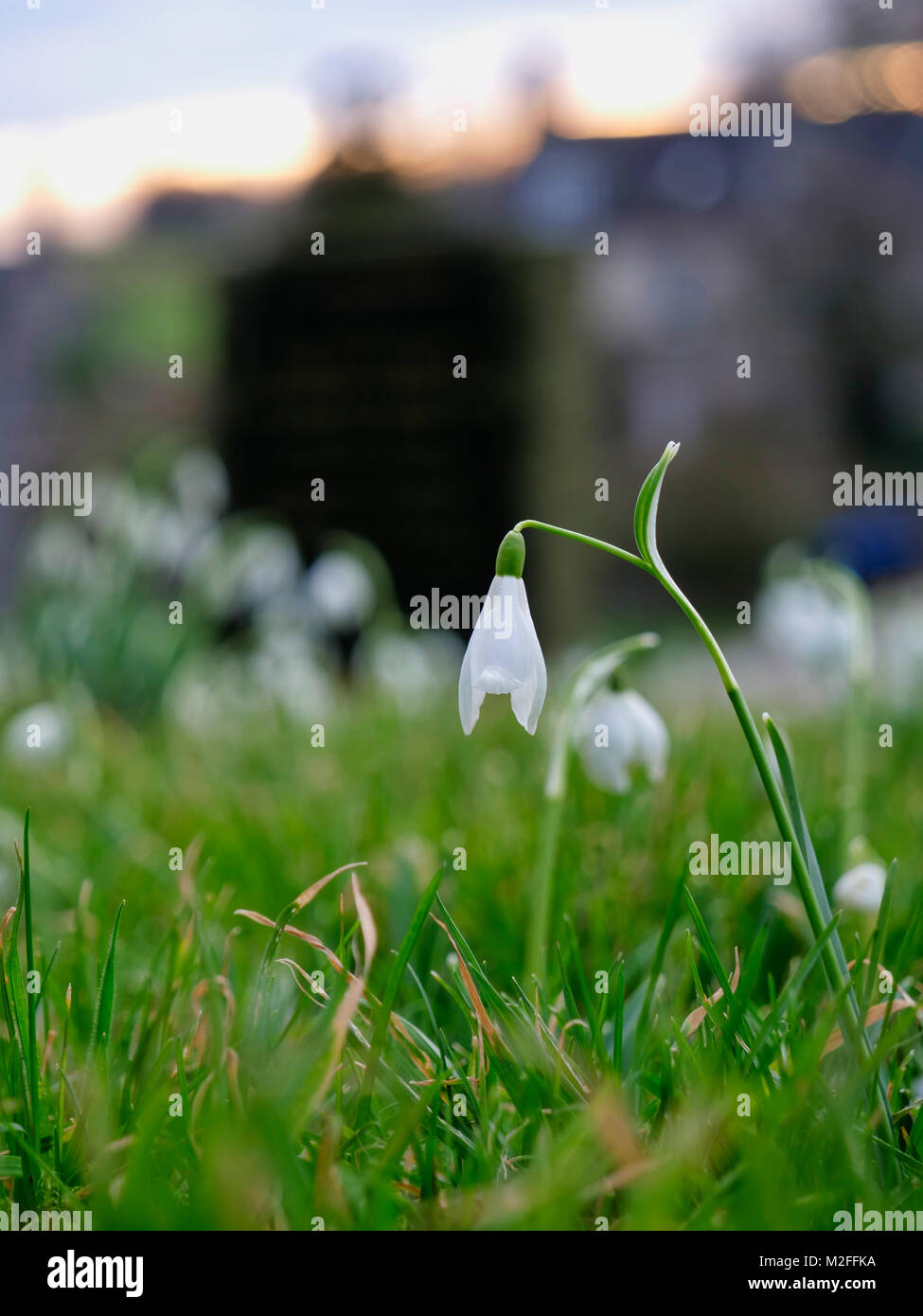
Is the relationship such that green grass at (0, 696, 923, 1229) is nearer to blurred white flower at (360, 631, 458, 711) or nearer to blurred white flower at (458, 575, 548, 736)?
blurred white flower at (458, 575, 548, 736)

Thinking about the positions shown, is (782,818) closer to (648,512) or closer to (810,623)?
(648,512)

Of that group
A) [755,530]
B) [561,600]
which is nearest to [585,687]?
[561,600]

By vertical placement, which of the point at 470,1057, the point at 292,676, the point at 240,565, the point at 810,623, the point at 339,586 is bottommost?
the point at 470,1057

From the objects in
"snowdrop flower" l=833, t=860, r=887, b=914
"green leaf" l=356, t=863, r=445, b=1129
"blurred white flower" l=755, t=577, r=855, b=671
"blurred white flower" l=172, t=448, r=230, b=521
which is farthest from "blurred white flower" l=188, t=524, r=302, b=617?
"green leaf" l=356, t=863, r=445, b=1129

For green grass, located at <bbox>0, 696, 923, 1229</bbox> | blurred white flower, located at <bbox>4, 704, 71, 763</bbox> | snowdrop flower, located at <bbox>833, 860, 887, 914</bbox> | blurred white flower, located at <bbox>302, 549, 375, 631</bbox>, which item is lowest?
green grass, located at <bbox>0, 696, 923, 1229</bbox>

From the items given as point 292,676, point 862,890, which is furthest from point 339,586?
point 862,890

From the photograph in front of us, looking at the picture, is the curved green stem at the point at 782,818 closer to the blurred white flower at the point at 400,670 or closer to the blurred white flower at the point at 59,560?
the blurred white flower at the point at 400,670

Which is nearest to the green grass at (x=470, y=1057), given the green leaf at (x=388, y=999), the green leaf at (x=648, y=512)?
the green leaf at (x=388, y=999)

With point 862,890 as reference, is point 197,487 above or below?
above
